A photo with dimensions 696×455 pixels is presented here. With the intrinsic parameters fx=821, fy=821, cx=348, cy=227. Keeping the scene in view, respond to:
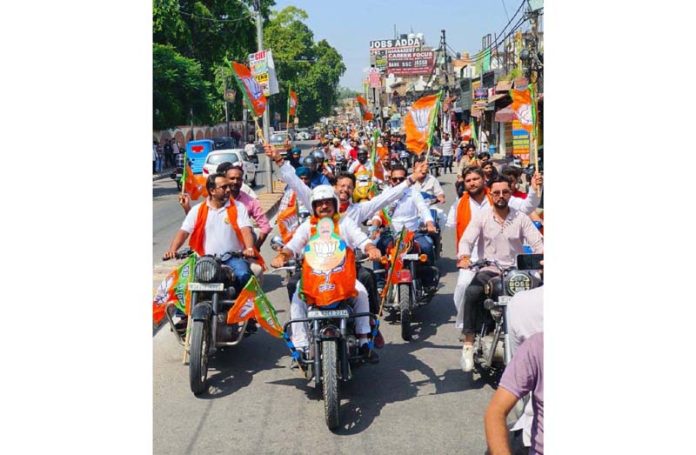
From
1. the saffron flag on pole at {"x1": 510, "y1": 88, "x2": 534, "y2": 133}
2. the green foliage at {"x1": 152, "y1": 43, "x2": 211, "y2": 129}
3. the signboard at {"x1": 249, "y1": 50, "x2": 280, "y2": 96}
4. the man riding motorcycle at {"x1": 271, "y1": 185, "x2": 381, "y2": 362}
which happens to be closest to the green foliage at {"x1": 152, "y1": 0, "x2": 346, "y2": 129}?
the green foliage at {"x1": 152, "y1": 43, "x2": 211, "y2": 129}

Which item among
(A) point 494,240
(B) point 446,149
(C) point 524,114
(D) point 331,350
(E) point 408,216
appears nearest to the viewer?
(D) point 331,350

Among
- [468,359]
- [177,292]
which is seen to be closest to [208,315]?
[177,292]

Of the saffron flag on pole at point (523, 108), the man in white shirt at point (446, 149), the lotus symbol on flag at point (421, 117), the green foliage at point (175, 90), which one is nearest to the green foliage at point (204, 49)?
the green foliage at point (175, 90)

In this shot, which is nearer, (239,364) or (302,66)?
(239,364)

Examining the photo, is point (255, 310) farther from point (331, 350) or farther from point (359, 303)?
point (331, 350)

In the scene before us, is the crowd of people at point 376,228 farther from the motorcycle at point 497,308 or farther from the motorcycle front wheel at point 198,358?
the motorcycle front wheel at point 198,358

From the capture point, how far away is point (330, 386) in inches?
195

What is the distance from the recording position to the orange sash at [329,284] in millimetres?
5352

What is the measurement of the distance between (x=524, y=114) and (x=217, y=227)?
715 centimetres

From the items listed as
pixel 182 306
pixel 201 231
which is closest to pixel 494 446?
pixel 182 306

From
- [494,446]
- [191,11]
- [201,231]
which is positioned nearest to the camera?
[494,446]
